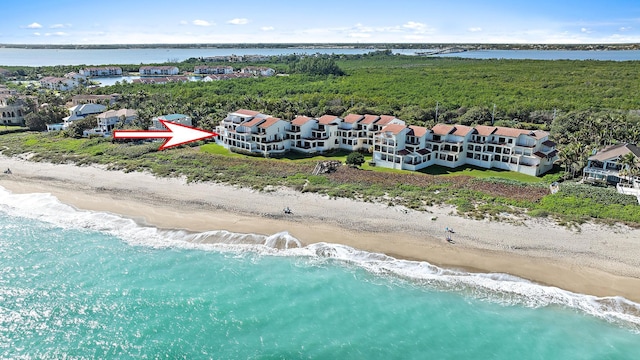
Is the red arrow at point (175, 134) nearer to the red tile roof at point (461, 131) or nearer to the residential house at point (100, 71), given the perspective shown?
the red tile roof at point (461, 131)

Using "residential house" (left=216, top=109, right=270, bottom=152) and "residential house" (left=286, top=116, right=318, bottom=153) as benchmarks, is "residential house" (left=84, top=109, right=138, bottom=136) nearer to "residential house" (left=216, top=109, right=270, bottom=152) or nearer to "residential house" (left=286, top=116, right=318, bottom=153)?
"residential house" (left=216, top=109, right=270, bottom=152)

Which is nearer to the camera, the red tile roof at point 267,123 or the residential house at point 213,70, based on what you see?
the red tile roof at point 267,123

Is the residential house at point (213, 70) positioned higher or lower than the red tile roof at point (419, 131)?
higher

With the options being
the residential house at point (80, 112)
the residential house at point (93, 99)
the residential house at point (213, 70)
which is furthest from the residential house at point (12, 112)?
the residential house at point (213, 70)

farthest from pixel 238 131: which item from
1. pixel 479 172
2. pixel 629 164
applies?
pixel 629 164

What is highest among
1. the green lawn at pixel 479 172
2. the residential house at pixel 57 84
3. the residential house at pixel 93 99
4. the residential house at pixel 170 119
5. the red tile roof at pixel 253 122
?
the residential house at pixel 57 84

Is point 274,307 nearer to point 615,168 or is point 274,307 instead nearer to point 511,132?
point 511,132

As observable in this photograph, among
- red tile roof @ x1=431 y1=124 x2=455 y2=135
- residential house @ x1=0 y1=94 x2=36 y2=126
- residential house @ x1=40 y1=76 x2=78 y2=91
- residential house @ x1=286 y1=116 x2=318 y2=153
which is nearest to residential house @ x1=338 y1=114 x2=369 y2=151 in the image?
residential house @ x1=286 y1=116 x2=318 y2=153

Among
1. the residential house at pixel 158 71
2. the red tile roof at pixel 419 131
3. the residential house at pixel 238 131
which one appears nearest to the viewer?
the red tile roof at pixel 419 131

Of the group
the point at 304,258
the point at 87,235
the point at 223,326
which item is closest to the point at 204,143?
the point at 87,235
